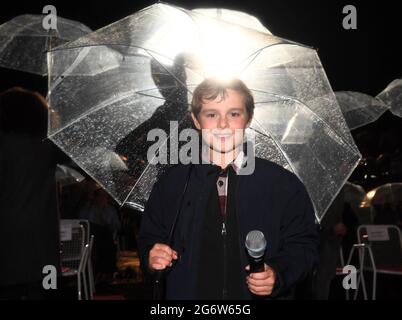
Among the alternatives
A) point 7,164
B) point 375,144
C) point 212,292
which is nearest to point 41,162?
point 7,164

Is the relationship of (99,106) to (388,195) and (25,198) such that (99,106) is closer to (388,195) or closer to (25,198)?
(25,198)

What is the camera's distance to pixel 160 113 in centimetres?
322

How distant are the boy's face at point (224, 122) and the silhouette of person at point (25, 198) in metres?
1.48

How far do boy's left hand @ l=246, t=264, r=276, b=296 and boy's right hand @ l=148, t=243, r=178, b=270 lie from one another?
0.30 meters

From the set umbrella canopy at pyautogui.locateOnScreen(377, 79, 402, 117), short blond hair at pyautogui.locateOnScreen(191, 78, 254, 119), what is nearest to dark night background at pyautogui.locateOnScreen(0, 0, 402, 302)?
umbrella canopy at pyautogui.locateOnScreen(377, 79, 402, 117)

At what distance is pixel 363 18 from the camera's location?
11078mm

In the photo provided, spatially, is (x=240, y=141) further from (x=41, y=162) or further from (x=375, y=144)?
(x=375, y=144)

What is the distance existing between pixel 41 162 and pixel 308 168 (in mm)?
1729

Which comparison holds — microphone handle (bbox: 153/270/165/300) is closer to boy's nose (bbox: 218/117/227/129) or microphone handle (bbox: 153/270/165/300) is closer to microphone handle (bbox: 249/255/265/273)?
microphone handle (bbox: 249/255/265/273)

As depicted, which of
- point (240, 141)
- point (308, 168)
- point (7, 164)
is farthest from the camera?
point (7, 164)

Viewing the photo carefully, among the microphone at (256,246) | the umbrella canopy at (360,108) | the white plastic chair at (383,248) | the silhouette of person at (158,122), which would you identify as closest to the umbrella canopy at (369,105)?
the umbrella canopy at (360,108)

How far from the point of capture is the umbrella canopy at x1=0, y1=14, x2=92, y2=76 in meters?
5.03

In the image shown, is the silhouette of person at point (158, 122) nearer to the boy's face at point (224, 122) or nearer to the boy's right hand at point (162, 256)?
the boy's face at point (224, 122)

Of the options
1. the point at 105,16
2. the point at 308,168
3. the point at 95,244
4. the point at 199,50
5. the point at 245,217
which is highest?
the point at 105,16
